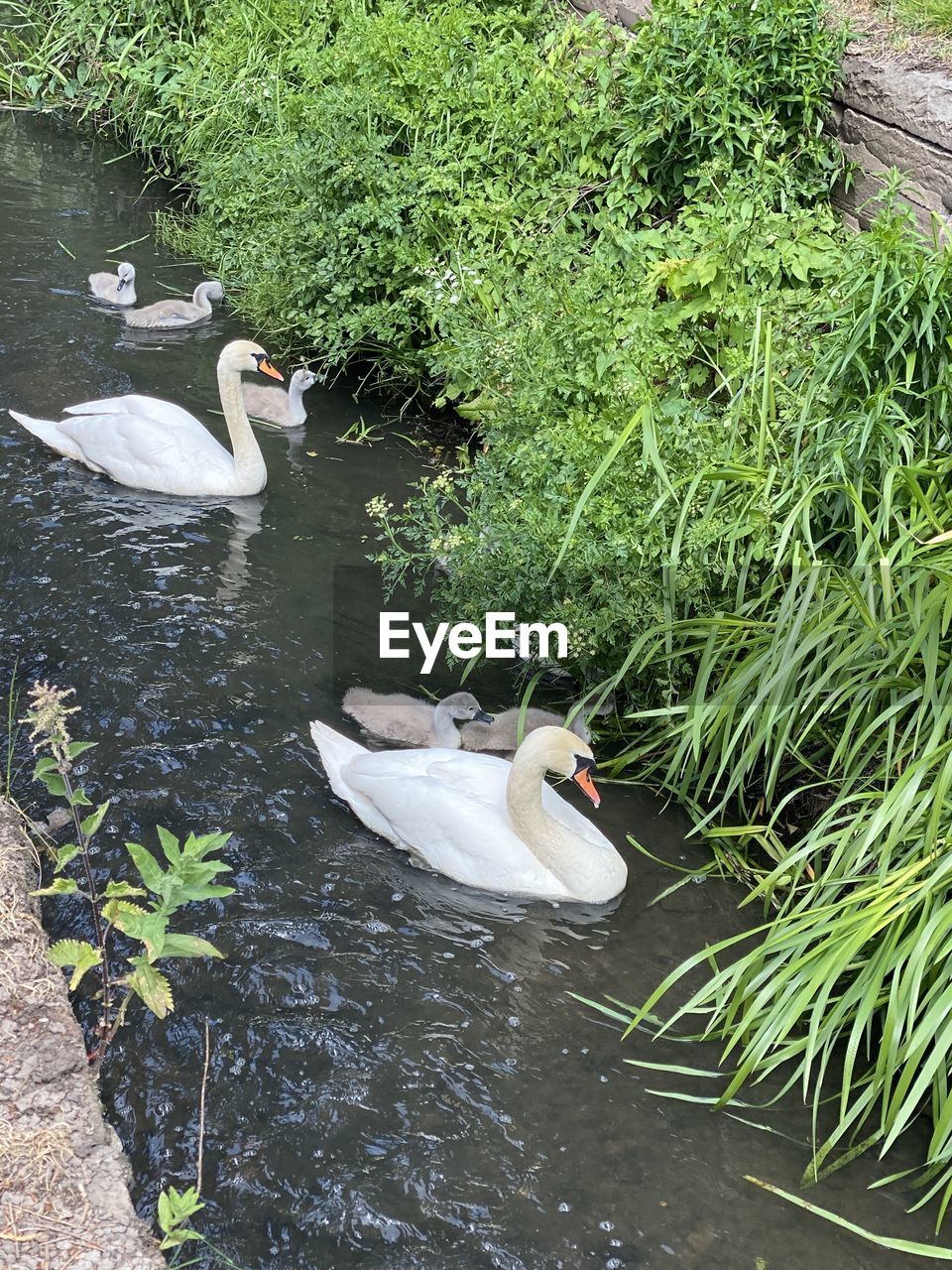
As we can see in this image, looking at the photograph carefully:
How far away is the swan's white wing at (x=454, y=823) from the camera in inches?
157

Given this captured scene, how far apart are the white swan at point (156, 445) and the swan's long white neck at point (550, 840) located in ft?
8.82

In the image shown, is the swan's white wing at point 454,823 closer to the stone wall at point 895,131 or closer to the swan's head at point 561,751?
the swan's head at point 561,751

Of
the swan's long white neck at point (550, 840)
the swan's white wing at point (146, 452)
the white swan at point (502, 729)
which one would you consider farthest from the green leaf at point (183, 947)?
the swan's white wing at point (146, 452)

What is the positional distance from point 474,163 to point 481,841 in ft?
13.0

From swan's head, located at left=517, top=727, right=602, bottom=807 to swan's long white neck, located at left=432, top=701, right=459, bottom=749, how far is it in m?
0.64

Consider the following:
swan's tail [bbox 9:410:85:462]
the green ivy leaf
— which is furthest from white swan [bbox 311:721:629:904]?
swan's tail [bbox 9:410:85:462]

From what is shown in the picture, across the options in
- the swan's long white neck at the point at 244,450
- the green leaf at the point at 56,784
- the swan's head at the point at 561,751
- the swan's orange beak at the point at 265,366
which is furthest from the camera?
the swan's orange beak at the point at 265,366

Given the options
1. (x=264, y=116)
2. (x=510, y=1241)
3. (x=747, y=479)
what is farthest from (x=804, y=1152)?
(x=264, y=116)

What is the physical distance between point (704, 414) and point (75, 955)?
9.78ft

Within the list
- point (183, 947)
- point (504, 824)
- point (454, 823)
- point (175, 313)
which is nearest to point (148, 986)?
point (183, 947)

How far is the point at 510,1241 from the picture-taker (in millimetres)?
2955

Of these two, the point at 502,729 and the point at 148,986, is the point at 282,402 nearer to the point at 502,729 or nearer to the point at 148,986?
the point at 502,729

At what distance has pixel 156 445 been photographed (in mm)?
5914

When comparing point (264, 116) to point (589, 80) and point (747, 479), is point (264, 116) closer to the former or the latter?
point (589, 80)
